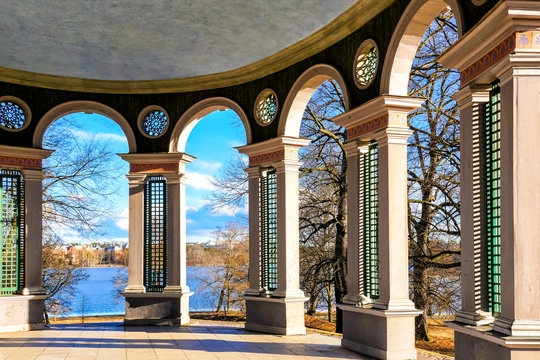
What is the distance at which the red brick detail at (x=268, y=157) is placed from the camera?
17948 mm

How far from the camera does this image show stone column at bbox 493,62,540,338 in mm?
8219

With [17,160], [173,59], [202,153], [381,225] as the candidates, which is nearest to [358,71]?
[381,225]

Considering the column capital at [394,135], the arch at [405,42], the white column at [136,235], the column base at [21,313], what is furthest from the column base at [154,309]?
the arch at [405,42]

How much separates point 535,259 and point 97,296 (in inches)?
2257

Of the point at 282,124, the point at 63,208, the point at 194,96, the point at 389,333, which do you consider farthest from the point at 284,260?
the point at 63,208

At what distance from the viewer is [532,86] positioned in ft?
27.5

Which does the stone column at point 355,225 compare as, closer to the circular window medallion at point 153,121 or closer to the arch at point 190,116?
the arch at point 190,116

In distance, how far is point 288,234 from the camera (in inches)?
696

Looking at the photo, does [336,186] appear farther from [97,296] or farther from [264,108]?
[97,296]

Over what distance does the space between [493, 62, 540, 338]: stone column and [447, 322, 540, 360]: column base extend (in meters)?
0.13

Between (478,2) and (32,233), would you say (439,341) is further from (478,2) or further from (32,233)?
(478,2)

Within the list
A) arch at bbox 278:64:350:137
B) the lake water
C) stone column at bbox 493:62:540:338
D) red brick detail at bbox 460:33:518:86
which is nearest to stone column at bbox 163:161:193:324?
arch at bbox 278:64:350:137

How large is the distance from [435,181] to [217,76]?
28.7 ft

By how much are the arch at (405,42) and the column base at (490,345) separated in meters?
5.60
